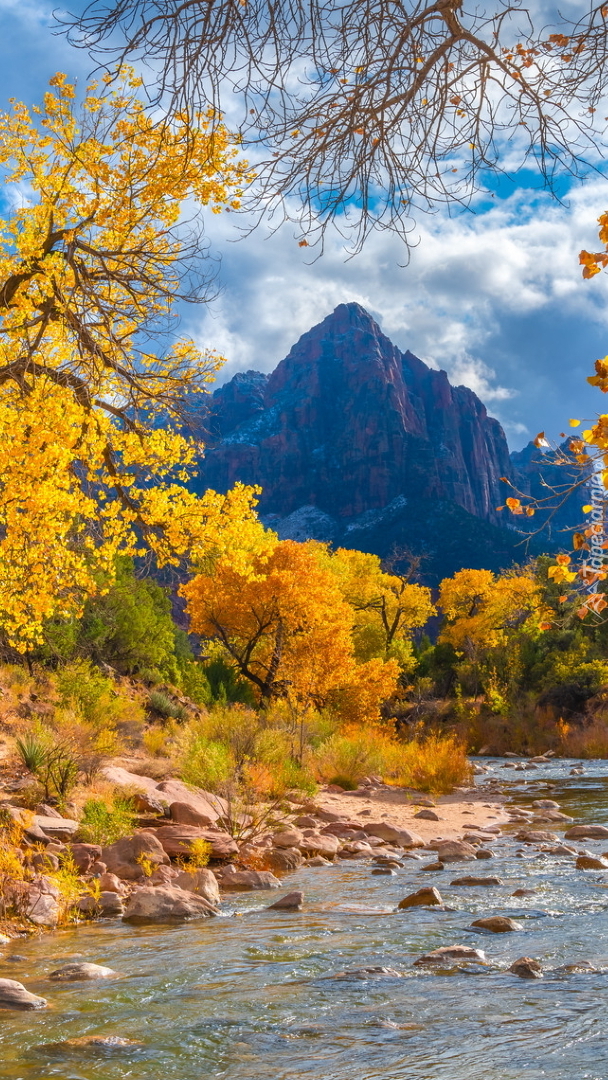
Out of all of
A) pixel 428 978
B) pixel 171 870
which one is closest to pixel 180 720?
pixel 171 870

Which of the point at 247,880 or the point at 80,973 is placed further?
the point at 247,880

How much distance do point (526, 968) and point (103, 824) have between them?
4.93m

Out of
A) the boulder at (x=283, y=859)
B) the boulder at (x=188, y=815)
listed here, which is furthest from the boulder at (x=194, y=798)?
the boulder at (x=283, y=859)

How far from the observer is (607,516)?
10.1ft

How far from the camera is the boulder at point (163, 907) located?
6676 millimetres

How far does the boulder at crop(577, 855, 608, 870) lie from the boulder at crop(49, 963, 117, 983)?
5352mm

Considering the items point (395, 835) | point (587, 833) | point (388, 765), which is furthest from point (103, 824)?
point (388, 765)

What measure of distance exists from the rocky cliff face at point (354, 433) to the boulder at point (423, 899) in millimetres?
131305

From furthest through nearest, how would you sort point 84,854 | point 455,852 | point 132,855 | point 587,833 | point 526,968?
point 587,833 → point 455,852 → point 132,855 → point 84,854 → point 526,968

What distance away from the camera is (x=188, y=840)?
8.88 meters

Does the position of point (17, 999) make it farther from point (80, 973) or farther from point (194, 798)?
point (194, 798)

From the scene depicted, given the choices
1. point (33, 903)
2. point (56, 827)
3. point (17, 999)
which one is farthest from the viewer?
point (56, 827)

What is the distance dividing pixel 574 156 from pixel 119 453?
8.55 meters

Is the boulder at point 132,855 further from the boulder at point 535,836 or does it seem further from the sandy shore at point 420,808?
the boulder at point 535,836
